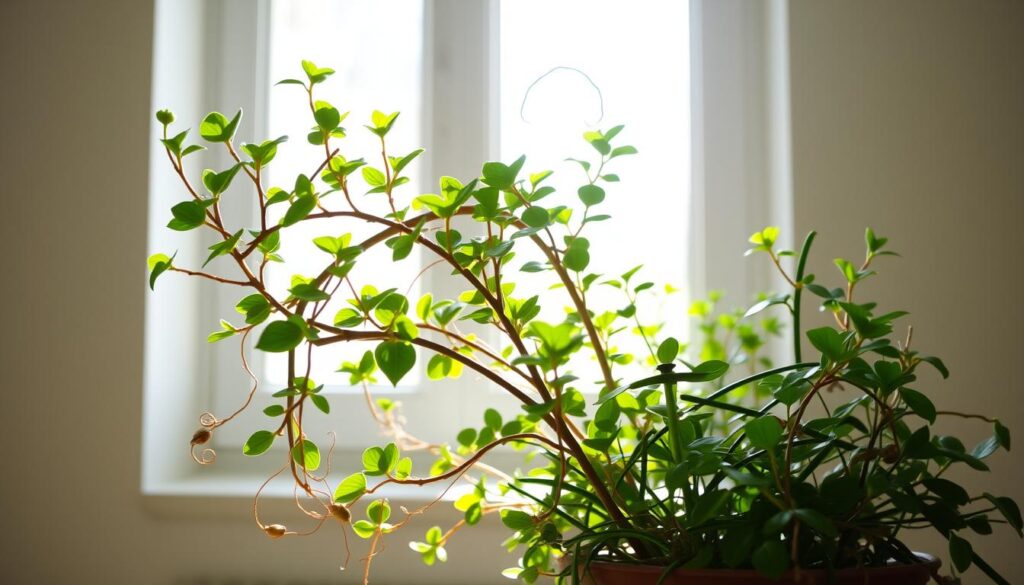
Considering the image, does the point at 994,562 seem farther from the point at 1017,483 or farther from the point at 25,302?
the point at 25,302

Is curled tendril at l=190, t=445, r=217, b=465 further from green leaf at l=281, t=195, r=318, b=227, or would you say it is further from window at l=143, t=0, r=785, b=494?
window at l=143, t=0, r=785, b=494

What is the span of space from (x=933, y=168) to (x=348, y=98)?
1023 millimetres

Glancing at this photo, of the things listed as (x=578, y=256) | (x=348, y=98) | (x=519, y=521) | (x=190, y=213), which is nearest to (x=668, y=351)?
(x=578, y=256)

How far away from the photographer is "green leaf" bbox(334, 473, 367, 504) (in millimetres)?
611

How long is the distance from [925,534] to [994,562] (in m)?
0.10

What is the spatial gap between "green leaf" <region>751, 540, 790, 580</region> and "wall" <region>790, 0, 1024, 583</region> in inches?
32.5

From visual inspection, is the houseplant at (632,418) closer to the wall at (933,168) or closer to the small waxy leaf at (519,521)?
the small waxy leaf at (519,521)

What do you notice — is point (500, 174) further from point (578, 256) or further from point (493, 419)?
point (493, 419)

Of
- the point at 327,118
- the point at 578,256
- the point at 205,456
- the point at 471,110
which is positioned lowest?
the point at 205,456

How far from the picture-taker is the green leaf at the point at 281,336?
1.57 ft

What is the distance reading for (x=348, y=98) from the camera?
153 centimetres

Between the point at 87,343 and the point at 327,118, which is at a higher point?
the point at 327,118

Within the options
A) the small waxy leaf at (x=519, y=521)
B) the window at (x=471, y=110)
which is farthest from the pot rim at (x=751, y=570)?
the window at (x=471, y=110)

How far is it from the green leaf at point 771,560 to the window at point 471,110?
0.97 meters
